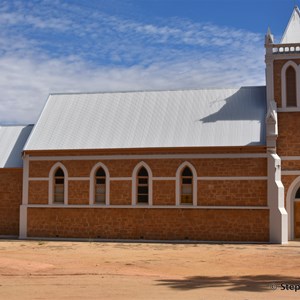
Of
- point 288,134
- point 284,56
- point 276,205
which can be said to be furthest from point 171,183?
point 284,56

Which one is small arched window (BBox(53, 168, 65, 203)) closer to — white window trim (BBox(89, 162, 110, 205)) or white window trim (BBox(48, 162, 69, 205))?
white window trim (BBox(48, 162, 69, 205))

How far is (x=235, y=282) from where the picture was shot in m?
15.0

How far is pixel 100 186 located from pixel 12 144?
6862mm

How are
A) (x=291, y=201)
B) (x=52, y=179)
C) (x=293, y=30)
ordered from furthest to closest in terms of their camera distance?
(x=293, y=30) → (x=52, y=179) → (x=291, y=201)

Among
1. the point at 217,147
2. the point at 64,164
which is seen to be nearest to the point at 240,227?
the point at 217,147

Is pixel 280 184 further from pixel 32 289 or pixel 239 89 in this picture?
pixel 32 289

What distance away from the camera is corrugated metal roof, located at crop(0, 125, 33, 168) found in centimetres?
3084

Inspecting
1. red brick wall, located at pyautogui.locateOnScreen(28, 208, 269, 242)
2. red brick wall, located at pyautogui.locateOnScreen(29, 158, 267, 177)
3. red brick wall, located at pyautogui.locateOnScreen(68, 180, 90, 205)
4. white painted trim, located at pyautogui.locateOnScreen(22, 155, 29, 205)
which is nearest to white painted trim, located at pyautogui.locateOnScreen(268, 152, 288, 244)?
red brick wall, located at pyautogui.locateOnScreen(28, 208, 269, 242)

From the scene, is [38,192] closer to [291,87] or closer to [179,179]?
[179,179]

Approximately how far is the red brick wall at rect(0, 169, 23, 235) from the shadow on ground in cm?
1651

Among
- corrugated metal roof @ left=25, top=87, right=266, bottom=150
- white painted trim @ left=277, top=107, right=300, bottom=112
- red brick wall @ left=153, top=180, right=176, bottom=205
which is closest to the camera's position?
red brick wall @ left=153, top=180, right=176, bottom=205

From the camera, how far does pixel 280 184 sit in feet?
85.9

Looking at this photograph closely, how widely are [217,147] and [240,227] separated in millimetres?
3922

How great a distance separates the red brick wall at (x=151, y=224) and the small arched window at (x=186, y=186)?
61cm
